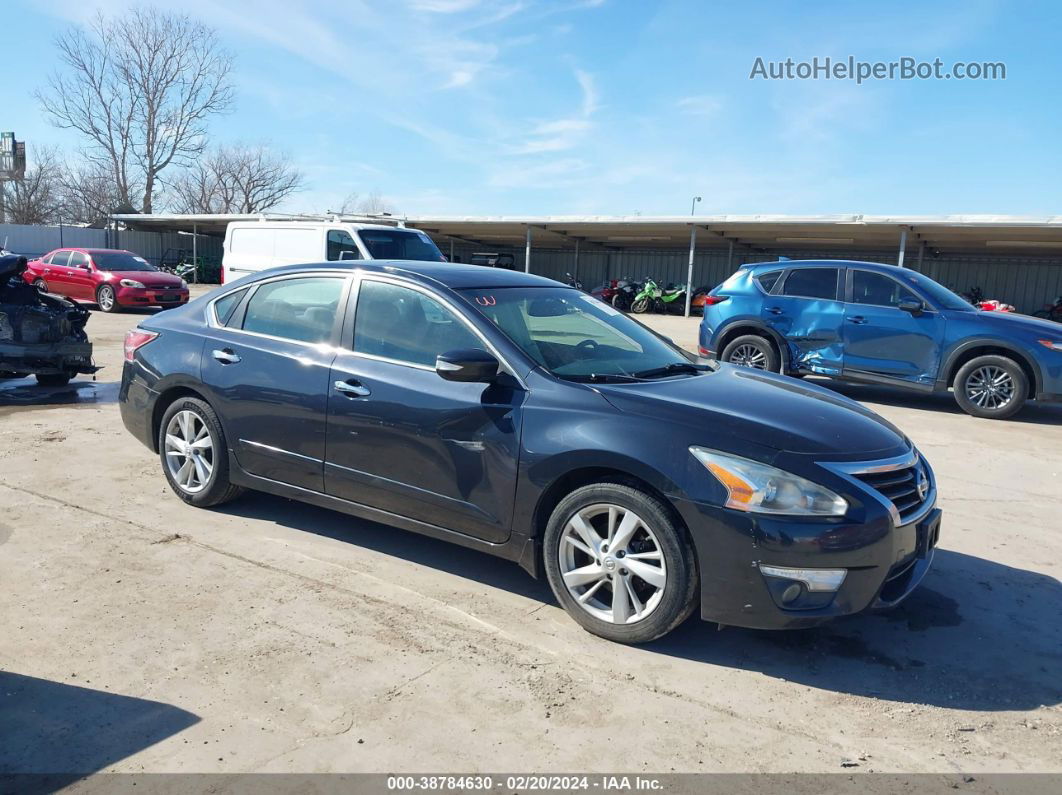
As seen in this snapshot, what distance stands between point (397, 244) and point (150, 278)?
9.90m

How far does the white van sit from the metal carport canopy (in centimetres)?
404

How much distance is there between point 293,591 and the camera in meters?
4.02

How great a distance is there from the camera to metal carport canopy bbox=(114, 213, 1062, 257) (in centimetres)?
2161

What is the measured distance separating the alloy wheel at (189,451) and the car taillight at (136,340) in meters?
0.64

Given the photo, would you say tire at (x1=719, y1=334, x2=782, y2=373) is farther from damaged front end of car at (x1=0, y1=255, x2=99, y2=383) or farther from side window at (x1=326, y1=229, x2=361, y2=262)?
damaged front end of car at (x1=0, y1=255, x2=99, y2=383)

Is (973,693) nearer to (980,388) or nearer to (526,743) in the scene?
(526,743)

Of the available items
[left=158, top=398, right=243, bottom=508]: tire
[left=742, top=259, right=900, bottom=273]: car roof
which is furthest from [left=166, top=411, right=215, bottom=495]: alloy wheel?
[left=742, top=259, right=900, bottom=273]: car roof

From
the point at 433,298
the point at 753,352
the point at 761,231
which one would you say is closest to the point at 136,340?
the point at 433,298

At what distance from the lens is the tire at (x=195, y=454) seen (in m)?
4.96

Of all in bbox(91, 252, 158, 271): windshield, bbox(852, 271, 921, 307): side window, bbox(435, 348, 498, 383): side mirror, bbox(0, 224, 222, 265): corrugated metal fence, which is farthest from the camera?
bbox(0, 224, 222, 265): corrugated metal fence

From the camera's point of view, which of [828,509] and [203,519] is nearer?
[828,509]

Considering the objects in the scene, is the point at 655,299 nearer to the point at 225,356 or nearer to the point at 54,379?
the point at 54,379

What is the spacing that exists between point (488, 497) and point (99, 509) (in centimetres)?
283

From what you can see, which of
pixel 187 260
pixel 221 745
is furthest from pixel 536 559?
pixel 187 260
